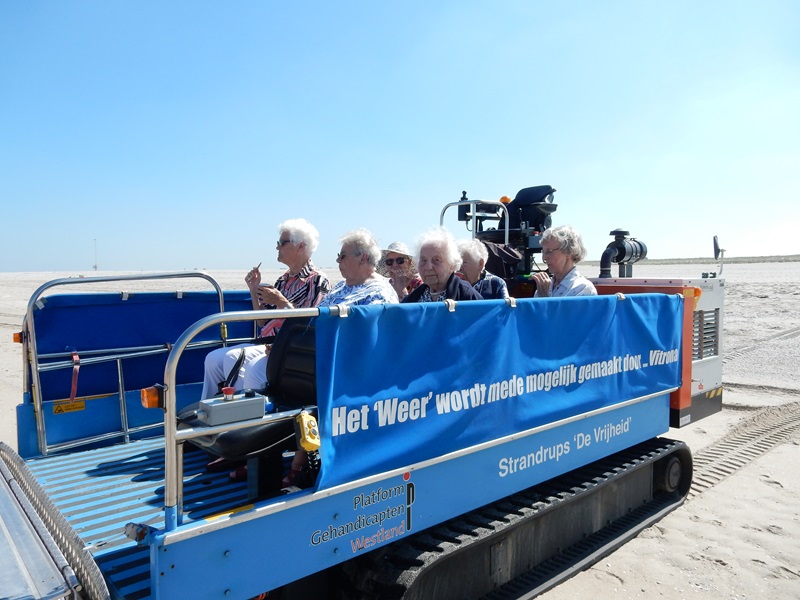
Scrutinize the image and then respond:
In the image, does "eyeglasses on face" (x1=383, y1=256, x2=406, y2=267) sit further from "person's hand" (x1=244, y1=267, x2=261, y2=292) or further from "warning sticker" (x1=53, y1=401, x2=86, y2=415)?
"warning sticker" (x1=53, y1=401, x2=86, y2=415)

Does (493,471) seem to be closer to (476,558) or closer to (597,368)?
(476,558)

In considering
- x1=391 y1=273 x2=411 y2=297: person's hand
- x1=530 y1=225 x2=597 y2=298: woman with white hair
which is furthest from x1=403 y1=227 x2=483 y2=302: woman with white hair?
x1=391 y1=273 x2=411 y2=297: person's hand

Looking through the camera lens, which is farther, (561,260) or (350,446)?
(561,260)

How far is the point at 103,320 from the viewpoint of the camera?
4566mm

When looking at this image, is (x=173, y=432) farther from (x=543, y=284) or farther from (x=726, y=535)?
(x=726, y=535)

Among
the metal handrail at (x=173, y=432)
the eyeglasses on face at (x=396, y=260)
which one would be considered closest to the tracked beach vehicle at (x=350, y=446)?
the metal handrail at (x=173, y=432)

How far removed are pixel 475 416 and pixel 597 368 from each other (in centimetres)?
126

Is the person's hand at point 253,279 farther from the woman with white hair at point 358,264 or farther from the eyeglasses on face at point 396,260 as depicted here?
the eyeglasses on face at point 396,260

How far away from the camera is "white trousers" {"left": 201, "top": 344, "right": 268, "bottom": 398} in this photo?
4008 millimetres

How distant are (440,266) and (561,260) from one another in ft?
3.75

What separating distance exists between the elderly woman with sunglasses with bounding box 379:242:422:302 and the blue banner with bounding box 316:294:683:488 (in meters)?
2.04

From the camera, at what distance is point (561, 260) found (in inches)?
188

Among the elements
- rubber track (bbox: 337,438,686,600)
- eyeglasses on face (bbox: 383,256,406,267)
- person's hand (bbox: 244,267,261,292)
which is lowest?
rubber track (bbox: 337,438,686,600)

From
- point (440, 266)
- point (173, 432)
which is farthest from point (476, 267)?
point (173, 432)
